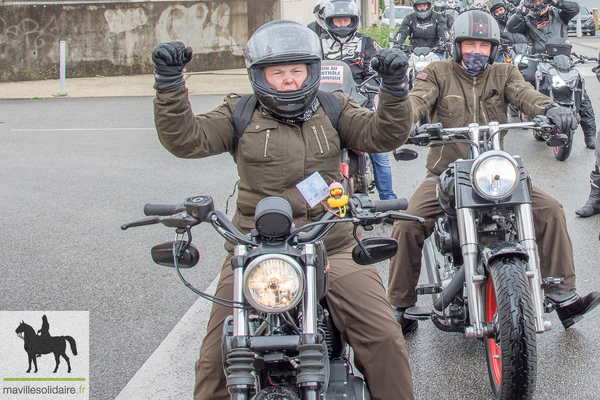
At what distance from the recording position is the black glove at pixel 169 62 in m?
2.83

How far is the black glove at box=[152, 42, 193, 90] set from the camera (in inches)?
111

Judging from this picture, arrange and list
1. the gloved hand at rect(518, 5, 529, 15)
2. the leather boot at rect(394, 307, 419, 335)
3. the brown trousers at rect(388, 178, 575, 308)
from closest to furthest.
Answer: the brown trousers at rect(388, 178, 575, 308)
the leather boot at rect(394, 307, 419, 335)
the gloved hand at rect(518, 5, 529, 15)

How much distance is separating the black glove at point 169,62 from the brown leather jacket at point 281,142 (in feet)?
0.15

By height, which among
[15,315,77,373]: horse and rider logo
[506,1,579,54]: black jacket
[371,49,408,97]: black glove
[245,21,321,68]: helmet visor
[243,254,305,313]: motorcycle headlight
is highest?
[506,1,579,54]: black jacket

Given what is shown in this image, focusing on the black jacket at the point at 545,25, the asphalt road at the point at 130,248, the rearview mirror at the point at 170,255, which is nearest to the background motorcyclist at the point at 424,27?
the black jacket at the point at 545,25

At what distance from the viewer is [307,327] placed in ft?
7.32

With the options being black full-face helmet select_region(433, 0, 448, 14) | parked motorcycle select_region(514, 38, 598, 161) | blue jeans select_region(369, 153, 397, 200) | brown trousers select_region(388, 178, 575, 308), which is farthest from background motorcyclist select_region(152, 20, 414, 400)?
black full-face helmet select_region(433, 0, 448, 14)

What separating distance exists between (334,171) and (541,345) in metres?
1.75

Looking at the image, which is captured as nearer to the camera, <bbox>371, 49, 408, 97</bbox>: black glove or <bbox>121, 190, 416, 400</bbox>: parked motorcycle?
<bbox>121, 190, 416, 400</bbox>: parked motorcycle

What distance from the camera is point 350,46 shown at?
676 cm

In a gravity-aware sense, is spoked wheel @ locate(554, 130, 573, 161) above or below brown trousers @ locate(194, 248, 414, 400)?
above

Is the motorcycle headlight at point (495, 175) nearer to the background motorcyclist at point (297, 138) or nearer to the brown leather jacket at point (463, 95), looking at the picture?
the background motorcyclist at point (297, 138)

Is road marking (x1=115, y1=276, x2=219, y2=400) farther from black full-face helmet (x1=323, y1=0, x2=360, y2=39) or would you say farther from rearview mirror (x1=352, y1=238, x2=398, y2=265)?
black full-face helmet (x1=323, y1=0, x2=360, y2=39)

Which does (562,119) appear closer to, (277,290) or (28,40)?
(277,290)
